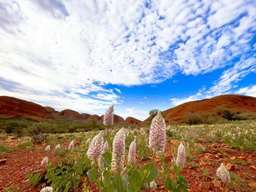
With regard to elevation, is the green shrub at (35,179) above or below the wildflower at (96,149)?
below

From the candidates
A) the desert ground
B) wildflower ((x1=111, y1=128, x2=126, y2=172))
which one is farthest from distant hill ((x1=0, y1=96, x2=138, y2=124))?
wildflower ((x1=111, y1=128, x2=126, y2=172))

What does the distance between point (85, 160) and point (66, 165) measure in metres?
0.85

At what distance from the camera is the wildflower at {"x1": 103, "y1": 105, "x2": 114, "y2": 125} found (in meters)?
4.05

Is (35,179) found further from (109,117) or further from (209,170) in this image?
(209,170)

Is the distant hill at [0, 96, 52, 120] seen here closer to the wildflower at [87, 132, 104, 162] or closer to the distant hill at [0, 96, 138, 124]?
the distant hill at [0, 96, 138, 124]

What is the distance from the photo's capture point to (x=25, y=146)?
38.3 feet

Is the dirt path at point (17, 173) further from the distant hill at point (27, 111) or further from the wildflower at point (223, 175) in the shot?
the distant hill at point (27, 111)

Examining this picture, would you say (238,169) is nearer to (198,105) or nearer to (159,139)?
(159,139)

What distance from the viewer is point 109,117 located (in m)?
4.08

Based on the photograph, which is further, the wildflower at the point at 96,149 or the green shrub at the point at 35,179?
the green shrub at the point at 35,179

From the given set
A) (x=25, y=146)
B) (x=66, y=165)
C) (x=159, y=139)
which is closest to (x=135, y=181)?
(x=159, y=139)

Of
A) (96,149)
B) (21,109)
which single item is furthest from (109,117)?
(21,109)

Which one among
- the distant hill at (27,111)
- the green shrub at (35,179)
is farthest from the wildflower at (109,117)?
the distant hill at (27,111)

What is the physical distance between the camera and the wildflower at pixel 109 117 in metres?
4.05
